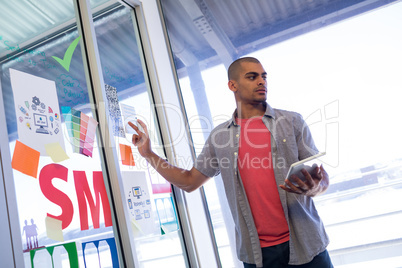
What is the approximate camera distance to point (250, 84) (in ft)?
6.15

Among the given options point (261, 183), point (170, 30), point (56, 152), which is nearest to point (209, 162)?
point (261, 183)

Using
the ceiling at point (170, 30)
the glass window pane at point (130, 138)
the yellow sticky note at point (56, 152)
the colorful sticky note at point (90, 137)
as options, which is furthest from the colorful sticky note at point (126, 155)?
the yellow sticky note at point (56, 152)

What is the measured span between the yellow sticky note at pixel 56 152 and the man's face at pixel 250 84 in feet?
3.08

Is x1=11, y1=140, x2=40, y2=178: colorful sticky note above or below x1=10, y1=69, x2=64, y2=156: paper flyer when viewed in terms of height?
below

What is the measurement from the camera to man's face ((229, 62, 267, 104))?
1839mm

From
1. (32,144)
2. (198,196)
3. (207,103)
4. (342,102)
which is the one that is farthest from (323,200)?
(32,144)

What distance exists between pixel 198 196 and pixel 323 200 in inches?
32.6

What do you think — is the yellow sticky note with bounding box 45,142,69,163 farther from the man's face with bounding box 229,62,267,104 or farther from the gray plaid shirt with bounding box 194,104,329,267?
the man's face with bounding box 229,62,267,104

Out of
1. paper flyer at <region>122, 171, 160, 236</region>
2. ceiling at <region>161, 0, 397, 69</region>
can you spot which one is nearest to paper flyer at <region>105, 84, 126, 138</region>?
paper flyer at <region>122, 171, 160, 236</region>

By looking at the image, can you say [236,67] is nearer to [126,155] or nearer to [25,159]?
[126,155]

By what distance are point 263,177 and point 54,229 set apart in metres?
0.91

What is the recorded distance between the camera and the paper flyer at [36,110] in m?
1.35

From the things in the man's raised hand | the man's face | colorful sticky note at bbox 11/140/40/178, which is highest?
the man's face

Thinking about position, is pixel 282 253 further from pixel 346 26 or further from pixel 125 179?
pixel 346 26
